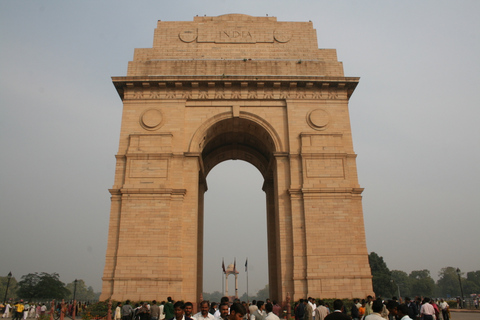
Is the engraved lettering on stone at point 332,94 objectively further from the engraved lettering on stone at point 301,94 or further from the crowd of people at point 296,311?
the crowd of people at point 296,311

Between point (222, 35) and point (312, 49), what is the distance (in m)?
6.03

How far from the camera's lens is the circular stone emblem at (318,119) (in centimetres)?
2280

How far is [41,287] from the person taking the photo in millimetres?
55438

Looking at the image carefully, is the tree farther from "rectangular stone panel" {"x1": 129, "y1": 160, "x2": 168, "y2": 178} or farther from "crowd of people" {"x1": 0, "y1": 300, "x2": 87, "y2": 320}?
"rectangular stone panel" {"x1": 129, "y1": 160, "x2": 168, "y2": 178}

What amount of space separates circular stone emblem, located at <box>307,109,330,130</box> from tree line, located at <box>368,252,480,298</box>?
3564 centimetres

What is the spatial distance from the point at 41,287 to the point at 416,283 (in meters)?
93.0

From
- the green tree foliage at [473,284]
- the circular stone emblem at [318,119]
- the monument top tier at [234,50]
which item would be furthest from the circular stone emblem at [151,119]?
the green tree foliage at [473,284]

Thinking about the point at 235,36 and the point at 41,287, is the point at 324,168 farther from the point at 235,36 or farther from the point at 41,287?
the point at 41,287

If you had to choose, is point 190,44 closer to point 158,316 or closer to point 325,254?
point 325,254

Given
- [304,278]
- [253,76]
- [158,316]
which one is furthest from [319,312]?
[253,76]

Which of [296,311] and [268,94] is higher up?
[268,94]

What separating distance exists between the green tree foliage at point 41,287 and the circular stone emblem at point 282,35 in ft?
162

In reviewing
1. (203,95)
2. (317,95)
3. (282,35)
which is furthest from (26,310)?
(282,35)

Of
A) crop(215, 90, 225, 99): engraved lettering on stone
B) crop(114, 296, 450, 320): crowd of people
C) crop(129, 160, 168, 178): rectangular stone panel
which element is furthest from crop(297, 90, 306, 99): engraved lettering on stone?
crop(114, 296, 450, 320): crowd of people
